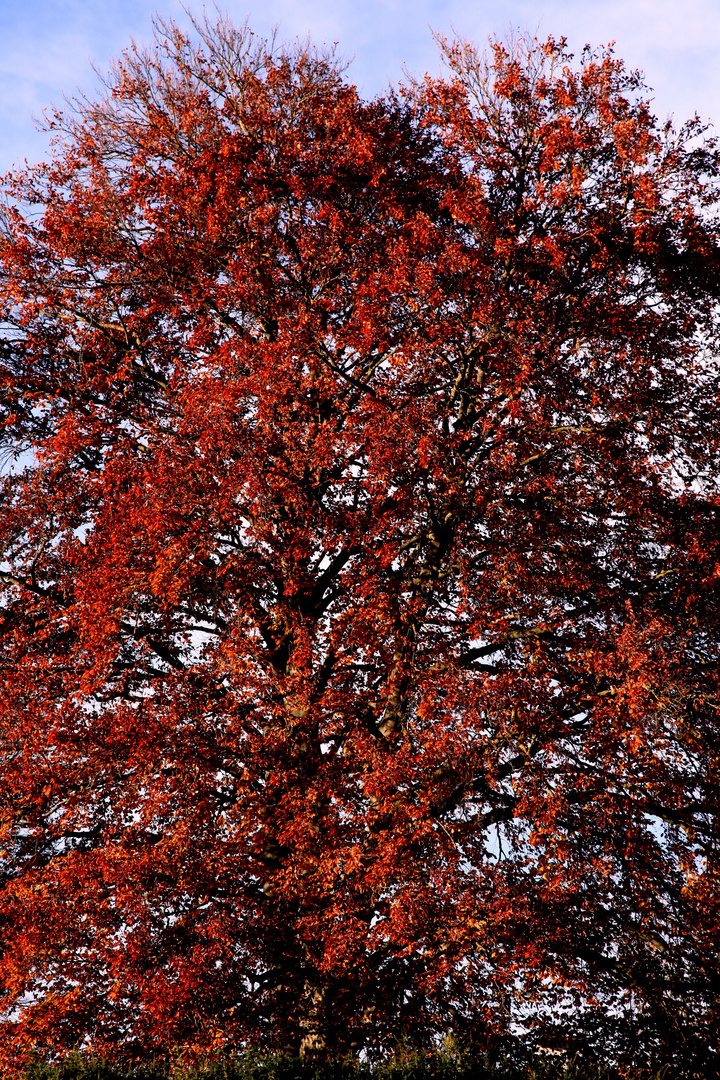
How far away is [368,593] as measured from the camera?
12.3 meters

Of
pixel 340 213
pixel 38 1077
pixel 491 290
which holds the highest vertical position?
pixel 340 213

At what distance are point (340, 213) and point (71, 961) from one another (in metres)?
11.6

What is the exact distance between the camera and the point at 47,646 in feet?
43.5

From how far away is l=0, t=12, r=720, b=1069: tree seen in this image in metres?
10.9

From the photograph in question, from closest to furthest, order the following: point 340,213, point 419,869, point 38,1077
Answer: point 38,1077 < point 419,869 < point 340,213

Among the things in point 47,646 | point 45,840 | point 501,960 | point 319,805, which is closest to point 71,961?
point 45,840

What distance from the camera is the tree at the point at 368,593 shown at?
10922mm

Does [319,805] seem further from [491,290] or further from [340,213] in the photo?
[340,213]

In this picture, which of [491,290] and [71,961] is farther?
[491,290]

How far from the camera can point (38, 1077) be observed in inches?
330

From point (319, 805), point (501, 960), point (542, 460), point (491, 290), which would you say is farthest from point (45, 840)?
point (491, 290)

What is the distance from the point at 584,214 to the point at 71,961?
40.7 ft

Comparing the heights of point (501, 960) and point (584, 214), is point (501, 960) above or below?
below

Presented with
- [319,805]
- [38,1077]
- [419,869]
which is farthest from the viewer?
[319,805]
